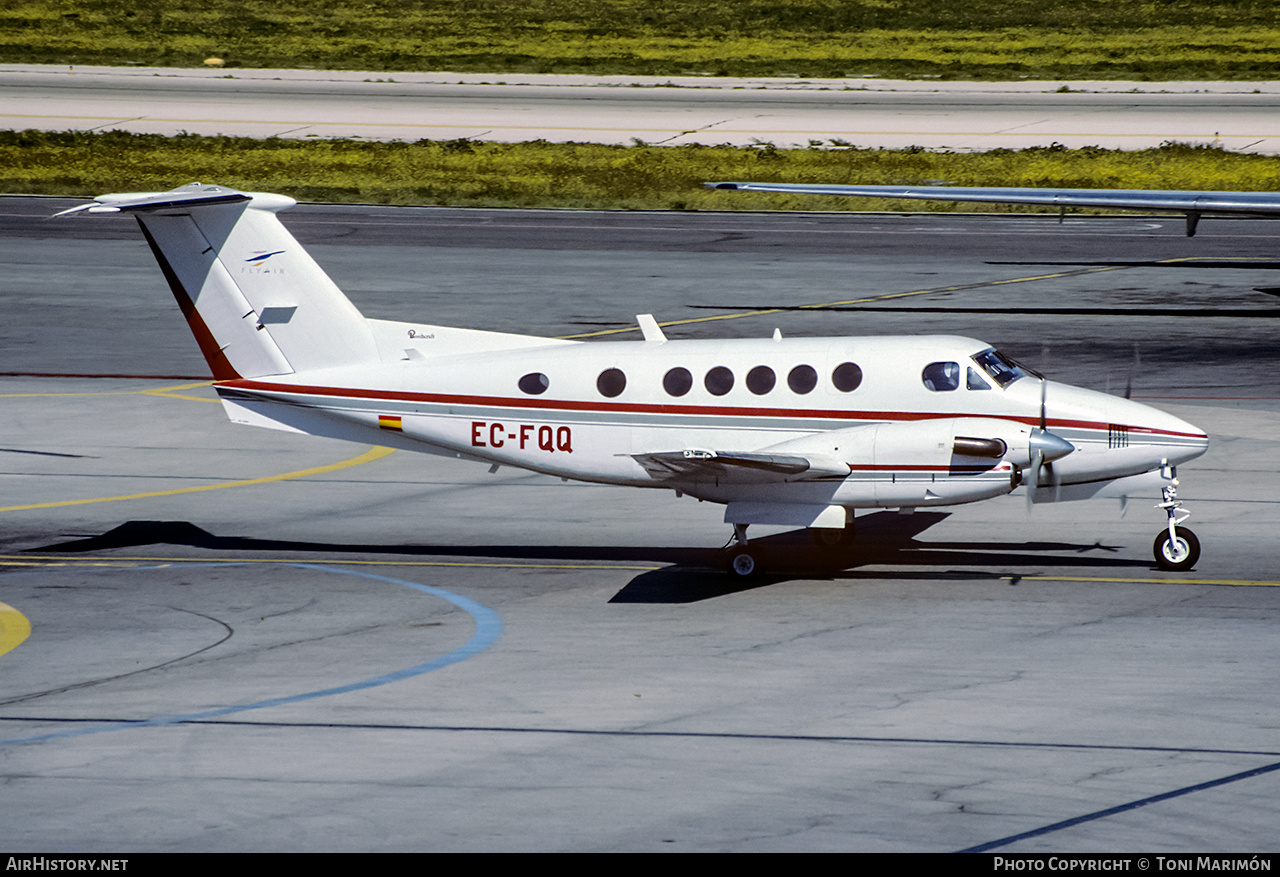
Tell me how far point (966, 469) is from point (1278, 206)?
22.0 m

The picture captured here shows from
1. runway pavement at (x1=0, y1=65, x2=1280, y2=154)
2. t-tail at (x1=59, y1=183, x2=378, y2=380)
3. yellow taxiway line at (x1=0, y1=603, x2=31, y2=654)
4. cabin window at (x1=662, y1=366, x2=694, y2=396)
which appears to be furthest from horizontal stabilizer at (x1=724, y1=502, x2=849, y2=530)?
runway pavement at (x1=0, y1=65, x2=1280, y2=154)

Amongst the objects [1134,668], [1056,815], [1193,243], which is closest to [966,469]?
[1134,668]

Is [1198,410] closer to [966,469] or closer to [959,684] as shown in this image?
[966,469]

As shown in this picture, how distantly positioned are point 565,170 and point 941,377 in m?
47.8

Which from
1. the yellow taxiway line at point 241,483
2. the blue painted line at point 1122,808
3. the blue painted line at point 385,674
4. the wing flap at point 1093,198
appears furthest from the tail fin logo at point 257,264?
the wing flap at point 1093,198

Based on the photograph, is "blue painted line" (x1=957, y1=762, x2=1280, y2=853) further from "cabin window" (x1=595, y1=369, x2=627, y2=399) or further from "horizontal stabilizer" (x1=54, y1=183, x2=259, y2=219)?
"horizontal stabilizer" (x1=54, y1=183, x2=259, y2=219)

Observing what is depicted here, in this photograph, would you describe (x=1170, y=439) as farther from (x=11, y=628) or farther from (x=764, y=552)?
(x=11, y=628)

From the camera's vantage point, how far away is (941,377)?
64.7 ft

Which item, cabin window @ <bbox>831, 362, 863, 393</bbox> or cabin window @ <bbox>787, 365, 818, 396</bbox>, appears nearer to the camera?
cabin window @ <bbox>831, 362, 863, 393</bbox>

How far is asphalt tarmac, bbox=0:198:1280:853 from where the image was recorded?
12484 mm

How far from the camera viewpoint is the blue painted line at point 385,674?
14586 millimetres

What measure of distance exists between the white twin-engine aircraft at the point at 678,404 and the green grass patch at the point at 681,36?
2916 inches

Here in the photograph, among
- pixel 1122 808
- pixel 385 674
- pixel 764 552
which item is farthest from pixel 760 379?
pixel 1122 808

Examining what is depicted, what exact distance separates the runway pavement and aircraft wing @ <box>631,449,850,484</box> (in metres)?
50.8
